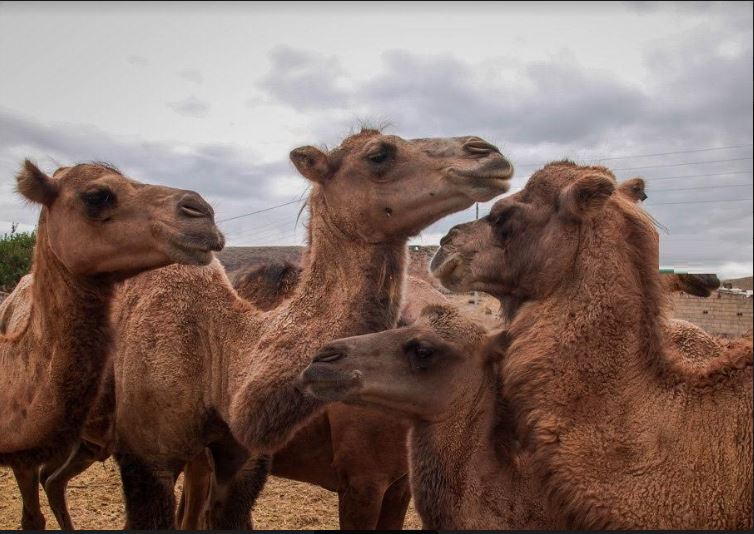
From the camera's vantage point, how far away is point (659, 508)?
10.3 ft

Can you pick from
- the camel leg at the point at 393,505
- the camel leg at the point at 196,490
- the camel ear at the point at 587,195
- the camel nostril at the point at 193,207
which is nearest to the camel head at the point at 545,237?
the camel ear at the point at 587,195

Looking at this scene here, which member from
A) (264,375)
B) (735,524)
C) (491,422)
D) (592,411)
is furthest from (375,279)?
(735,524)

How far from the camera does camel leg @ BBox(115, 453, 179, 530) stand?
203 inches

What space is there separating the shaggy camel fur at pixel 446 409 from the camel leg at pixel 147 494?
1.97 meters

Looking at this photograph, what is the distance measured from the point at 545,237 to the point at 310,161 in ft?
6.44

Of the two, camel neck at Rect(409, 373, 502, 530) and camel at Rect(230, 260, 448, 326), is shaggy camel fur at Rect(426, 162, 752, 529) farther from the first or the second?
camel at Rect(230, 260, 448, 326)

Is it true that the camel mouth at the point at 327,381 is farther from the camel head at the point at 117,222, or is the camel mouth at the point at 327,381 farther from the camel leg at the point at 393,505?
the camel leg at the point at 393,505

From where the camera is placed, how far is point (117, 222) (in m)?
4.71

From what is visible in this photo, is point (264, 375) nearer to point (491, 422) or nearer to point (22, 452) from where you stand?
point (491, 422)

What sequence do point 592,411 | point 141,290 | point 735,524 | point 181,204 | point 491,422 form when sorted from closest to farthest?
1. point 735,524
2. point 592,411
3. point 491,422
4. point 181,204
5. point 141,290

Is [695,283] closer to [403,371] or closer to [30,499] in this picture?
[403,371]

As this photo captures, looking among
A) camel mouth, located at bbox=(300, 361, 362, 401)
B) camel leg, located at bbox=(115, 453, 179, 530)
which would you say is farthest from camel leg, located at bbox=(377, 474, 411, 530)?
camel mouth, located at bbox=(300, 361, 362, 401)

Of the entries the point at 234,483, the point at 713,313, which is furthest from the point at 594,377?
the point at 713,313

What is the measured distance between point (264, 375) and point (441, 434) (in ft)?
4.16
